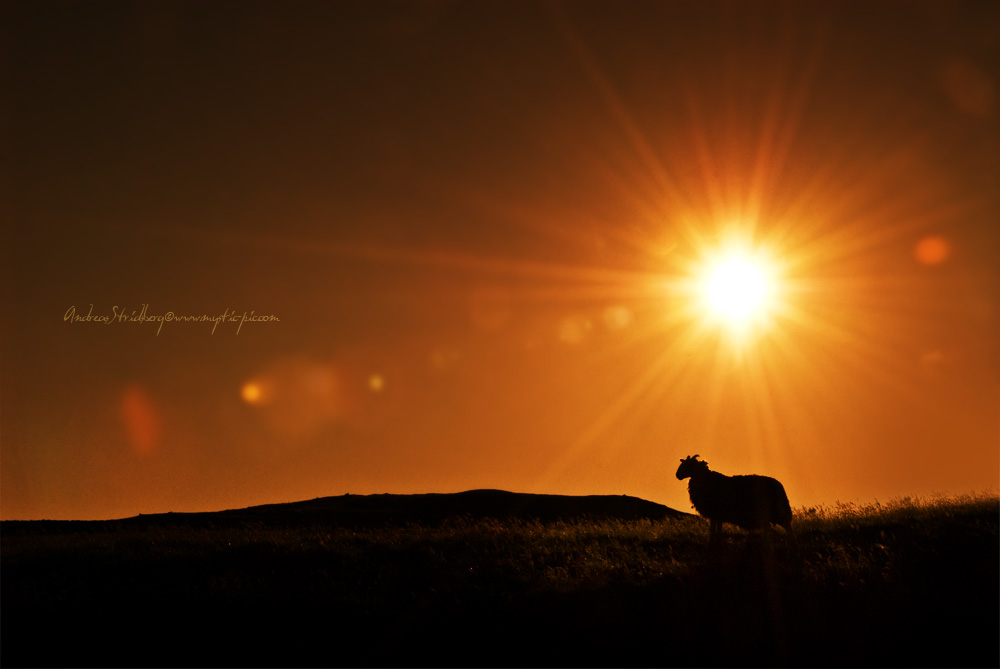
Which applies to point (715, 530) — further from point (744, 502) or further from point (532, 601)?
point (532, 601)

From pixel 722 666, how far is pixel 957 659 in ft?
10.7

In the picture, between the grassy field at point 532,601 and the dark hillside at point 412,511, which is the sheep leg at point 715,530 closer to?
the grassy field at point 532,601

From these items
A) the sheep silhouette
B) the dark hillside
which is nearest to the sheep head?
the sheep silhouette

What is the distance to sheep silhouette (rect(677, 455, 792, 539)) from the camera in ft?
51.1

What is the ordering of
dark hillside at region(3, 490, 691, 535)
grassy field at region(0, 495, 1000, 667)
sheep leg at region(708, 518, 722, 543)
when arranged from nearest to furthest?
grassy field at region(0, 495, 1000, 667), sheep leg at region(708, 518, 722, 543), dark hillside at region(3, 490, 691, 535)

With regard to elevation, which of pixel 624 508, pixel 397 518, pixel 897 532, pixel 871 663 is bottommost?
pixel 871 663

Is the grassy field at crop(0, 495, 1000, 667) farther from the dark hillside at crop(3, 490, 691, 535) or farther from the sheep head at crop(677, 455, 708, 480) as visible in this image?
the dark hillside at crop(3, 490, 691, 535)

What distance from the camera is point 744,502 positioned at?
15828mm

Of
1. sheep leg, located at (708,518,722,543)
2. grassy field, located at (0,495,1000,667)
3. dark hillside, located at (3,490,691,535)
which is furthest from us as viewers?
dark hillside, located at (3,490,691,535)

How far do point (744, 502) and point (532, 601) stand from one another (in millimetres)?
6119

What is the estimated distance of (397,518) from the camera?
30875mm

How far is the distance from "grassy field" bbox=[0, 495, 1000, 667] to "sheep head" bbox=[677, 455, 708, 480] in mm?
1716

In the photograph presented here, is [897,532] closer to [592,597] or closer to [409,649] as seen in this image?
[592,597]

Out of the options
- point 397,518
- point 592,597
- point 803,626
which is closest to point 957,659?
point 803,626
